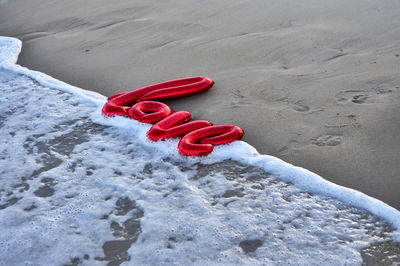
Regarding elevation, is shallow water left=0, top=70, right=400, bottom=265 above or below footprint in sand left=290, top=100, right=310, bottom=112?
below

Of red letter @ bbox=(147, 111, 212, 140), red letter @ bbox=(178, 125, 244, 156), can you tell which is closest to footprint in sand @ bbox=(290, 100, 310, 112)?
red letter @ bbox=(178, 125, 244, 156)

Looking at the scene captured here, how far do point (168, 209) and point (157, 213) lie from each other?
80 millimetres

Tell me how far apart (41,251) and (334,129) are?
228cm

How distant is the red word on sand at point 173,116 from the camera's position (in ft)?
12.5

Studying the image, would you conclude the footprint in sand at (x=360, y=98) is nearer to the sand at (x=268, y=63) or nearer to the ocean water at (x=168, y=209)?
the sand at (x=268, y=63)

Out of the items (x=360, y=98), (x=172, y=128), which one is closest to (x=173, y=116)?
(x=172, y=128)

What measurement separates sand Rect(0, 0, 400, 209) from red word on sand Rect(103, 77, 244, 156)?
0.42ft

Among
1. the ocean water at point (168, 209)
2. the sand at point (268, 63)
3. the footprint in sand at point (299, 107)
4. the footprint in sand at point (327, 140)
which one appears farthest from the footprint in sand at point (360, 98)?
the ocean water at point (168, 209)

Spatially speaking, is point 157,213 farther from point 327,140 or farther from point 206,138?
point 327,140

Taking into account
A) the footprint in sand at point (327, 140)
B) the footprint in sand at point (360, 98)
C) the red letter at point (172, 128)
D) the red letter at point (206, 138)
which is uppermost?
the footprint in sand at point (360, 98)

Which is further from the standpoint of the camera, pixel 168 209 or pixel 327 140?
pixel 327 140

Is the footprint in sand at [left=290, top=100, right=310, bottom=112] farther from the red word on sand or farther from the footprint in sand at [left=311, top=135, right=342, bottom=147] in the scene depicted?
the red word on sand

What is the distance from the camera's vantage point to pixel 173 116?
4.19 m

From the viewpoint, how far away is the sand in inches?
140
